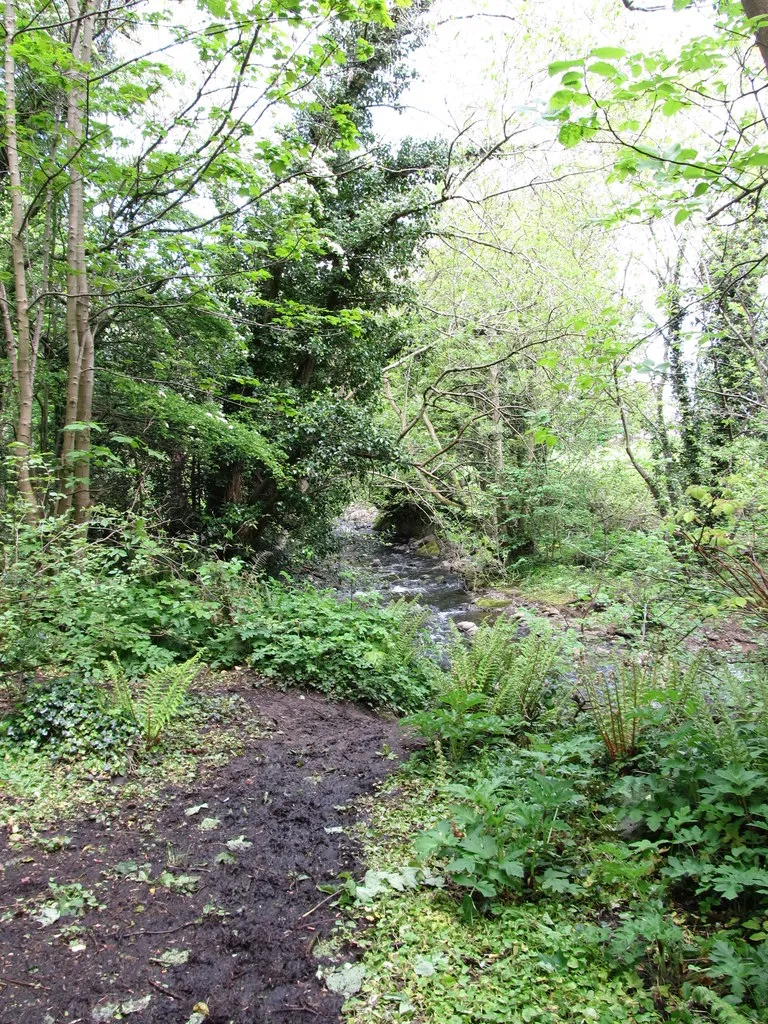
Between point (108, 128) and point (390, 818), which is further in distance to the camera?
point (108, 128)

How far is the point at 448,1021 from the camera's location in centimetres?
195

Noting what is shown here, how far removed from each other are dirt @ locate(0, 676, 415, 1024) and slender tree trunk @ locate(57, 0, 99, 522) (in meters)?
2.89

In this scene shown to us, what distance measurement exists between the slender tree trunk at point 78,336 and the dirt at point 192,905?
2.89 metres

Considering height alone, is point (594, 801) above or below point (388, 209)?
below

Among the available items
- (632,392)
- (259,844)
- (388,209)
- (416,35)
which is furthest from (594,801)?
(416,35)

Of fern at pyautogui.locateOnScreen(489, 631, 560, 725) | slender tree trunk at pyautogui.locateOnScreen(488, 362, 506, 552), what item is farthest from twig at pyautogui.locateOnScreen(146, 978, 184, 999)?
slender tree trunk at pyautogui.locateOnScreen(488, 362, 506, 552)

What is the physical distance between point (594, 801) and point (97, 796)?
2952mm

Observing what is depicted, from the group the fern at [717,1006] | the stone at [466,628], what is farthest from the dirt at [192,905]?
the stone at [466,628]

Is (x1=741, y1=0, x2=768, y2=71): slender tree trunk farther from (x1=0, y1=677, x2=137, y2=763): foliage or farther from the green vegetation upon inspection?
(x1=0, y1=677, x2=137, y2=763): foliage

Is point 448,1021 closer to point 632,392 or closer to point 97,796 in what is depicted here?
point 97,796

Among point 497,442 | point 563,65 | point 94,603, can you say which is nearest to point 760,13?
point 563,65

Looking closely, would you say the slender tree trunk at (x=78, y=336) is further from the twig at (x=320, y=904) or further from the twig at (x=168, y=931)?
the twig at (x=320, y=904)

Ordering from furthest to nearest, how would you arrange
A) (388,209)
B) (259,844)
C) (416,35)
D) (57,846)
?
(416,35) → (388,209) → (259,844) → (57,846)

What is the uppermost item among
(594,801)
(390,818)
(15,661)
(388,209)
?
(388,209)
